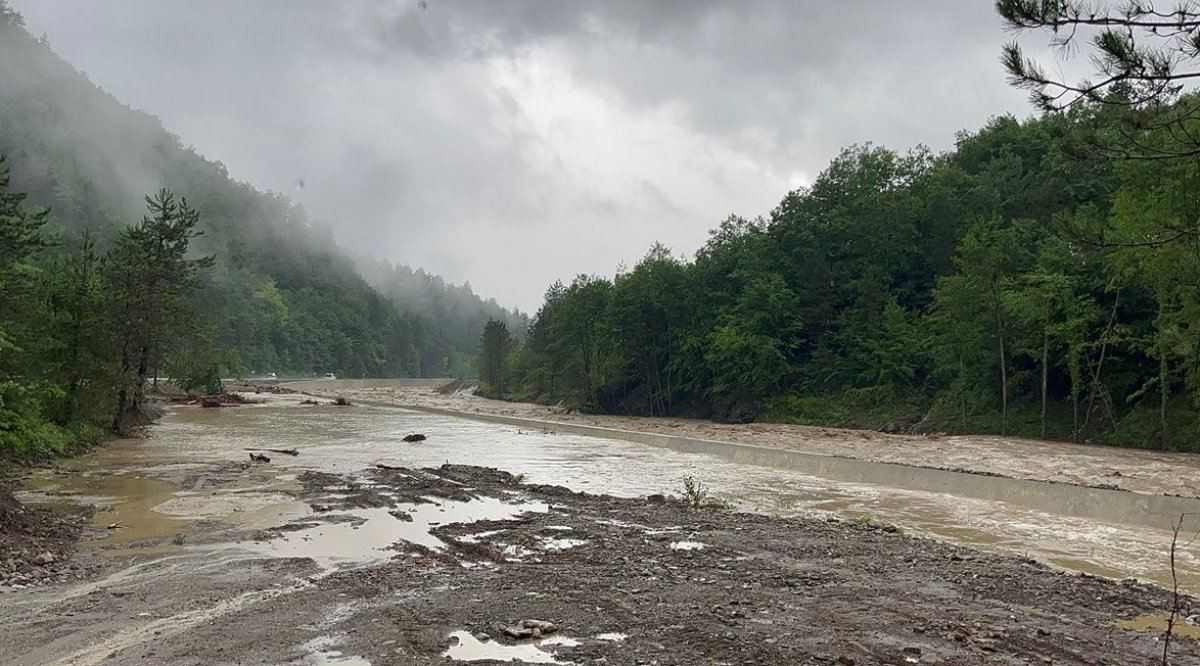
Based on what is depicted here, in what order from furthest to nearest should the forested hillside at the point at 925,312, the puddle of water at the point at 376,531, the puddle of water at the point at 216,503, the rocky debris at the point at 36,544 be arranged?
1. the forested hillside at the point at 925,312
2. the puddle of water at the point at 216,503
3. the puddle of water at the point at 376,531
4. the rocky debris at the point at 36,544

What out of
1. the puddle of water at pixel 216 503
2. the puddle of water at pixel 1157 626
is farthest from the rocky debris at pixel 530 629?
the puddle of water at pixel 216 503

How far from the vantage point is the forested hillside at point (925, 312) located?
105ft

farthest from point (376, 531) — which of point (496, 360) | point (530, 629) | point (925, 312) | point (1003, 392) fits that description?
point (496, 360)

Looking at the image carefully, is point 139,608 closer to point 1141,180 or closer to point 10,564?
point 10,564

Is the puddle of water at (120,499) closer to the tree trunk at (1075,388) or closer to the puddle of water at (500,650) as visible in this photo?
the puddle of water at (500,650)

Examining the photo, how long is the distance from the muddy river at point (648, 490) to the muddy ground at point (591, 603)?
1473mm

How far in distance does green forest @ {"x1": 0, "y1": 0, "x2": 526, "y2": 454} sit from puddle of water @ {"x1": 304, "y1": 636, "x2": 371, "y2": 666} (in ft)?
33.2

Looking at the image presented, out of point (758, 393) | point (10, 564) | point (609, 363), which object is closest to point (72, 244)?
point (609, 363)

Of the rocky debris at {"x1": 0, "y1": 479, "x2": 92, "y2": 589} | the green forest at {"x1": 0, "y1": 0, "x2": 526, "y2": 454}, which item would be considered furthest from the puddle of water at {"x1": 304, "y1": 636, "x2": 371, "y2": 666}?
the green forest at {"x1": 0, "y1": 0, "x2": 526, "y2": 454}

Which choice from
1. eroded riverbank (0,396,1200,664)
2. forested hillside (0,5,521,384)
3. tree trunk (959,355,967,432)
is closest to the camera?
eroded riverbank (0,396,1200,664)

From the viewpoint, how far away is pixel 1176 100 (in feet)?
23.4

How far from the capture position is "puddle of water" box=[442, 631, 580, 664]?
21.1 feet

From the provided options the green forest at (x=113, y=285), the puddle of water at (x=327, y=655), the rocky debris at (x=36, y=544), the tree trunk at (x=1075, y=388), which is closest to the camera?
the puddle of water at (x=327, y=655)

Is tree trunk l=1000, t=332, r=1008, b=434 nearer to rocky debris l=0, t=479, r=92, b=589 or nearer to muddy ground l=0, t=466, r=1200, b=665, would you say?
muddy ground l=0, t=466, r=1200, b=665
